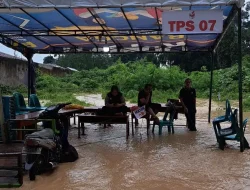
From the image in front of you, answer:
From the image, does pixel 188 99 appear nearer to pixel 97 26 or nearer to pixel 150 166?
pixel 97 26

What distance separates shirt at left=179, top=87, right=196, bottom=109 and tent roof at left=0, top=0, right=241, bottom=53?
1616 mm

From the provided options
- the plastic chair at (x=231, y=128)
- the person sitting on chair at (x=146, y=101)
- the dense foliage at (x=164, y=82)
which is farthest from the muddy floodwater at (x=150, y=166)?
the dense foliage at (x=164, y=82)

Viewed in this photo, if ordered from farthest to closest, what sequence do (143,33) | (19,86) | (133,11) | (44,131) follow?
(19,86) < (143,33) < (133,11) < (44,131)

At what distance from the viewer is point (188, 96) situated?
31.6 ft

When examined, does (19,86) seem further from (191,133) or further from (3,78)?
(191,133)

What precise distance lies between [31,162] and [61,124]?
1.09m

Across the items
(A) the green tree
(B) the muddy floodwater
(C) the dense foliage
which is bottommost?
(B) the muddy floodwater

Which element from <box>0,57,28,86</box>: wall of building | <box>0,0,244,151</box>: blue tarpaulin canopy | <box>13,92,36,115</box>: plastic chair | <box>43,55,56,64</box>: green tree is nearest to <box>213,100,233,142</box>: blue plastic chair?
<box>0,0,244,151</box>: blue tarpaulin canopy

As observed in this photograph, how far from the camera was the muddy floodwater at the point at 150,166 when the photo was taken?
469 centimetres

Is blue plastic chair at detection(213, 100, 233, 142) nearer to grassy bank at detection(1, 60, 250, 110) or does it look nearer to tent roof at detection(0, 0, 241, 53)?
tent roof at detection(0, 0, 241, 53)

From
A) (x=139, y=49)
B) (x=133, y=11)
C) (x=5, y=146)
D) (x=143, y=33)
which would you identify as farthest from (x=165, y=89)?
(x=5, y=146)

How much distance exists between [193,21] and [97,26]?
3.43 metres

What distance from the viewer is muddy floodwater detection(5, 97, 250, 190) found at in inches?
185

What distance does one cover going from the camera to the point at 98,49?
1276cm
